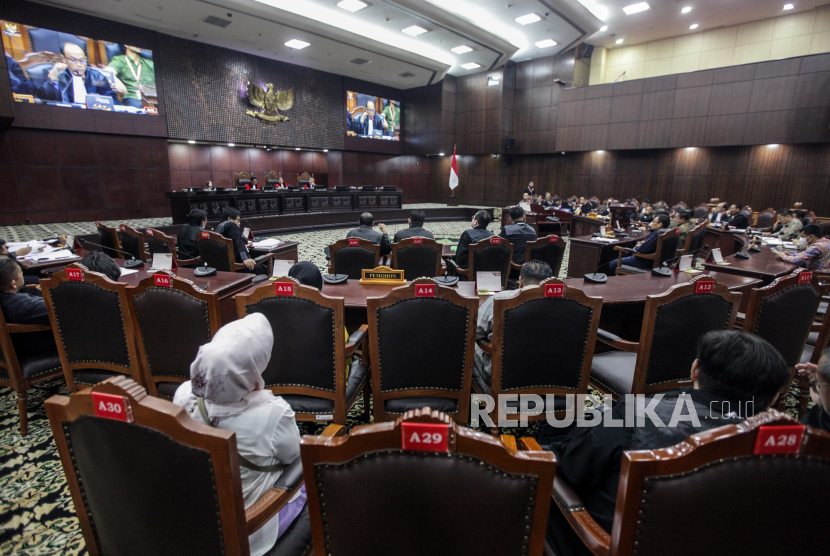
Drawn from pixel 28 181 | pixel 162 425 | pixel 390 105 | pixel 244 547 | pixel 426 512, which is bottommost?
pixel 244 547

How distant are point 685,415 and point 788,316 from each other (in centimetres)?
150

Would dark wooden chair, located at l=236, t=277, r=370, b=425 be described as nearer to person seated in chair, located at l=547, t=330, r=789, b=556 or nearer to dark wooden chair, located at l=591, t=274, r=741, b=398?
person seated in chair, located at l=547, t=330, r=789, b=556

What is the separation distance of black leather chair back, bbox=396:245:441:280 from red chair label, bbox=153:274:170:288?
1.99 metres

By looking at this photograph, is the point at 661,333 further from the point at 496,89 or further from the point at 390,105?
the point at 390,105

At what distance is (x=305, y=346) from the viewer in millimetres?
1771

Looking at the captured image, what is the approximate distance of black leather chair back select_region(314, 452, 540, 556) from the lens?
0.77m

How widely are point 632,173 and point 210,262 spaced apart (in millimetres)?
12559

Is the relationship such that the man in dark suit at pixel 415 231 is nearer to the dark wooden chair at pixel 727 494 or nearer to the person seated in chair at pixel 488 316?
the person seated in chair at pixel 488 316

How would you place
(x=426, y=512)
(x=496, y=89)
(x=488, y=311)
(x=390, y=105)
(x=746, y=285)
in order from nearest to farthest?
(x=426, y=512)
(x=488, y=311)
(x=746, y=285)
(x=496, y=89)
(x=390, y=105)

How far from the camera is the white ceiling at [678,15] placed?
1003 cm

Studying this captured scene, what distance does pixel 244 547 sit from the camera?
899 mm

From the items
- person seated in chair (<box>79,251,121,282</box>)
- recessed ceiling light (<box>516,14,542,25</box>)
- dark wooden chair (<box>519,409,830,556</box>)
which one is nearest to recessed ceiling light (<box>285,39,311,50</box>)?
recessed ceiling light (<box>516,14,542,25</box>)

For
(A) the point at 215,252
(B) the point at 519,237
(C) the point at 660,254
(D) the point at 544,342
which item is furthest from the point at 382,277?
(C) the point at 660,254

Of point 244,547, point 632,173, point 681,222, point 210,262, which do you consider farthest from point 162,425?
point 632,173
